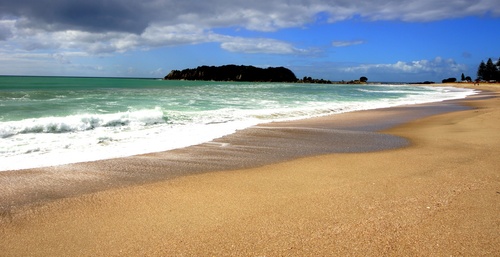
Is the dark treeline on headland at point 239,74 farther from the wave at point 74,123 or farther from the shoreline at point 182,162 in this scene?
the shoreline at point 182,162

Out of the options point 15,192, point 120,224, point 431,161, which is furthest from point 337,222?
point 15,192

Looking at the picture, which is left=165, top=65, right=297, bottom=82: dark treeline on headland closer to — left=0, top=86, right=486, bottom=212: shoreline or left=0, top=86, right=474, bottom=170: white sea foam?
left=0, top=86, right=474, bottom=170: white sea foam

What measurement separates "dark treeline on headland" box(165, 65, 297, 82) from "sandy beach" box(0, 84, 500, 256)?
465 feet

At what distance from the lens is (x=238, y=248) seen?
306 centimetres

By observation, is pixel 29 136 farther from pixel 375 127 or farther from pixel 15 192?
pixel 375 127

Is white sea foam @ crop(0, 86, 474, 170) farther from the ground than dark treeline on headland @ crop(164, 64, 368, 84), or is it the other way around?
dark treeline on headland @ crop(164, 64, 368, 84)

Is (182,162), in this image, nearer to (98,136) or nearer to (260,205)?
(260,205)

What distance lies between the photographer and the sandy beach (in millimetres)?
3104

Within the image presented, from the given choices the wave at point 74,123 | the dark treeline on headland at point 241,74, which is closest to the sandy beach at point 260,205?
the wave at point 74,123

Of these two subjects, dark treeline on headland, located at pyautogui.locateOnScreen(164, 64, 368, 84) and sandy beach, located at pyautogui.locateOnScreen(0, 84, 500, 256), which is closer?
sandy beach, located at pyautogui.locateOnScreen(0, 84, 500, 256)

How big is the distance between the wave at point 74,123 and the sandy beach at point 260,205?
15.9 feet

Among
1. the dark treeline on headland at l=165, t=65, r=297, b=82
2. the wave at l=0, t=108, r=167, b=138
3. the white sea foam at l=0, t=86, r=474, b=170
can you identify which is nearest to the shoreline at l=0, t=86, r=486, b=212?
the white sea foam at l=0, t=86, r=474, b=170

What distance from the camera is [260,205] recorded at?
13.2ft

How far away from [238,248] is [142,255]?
81 centimetres
